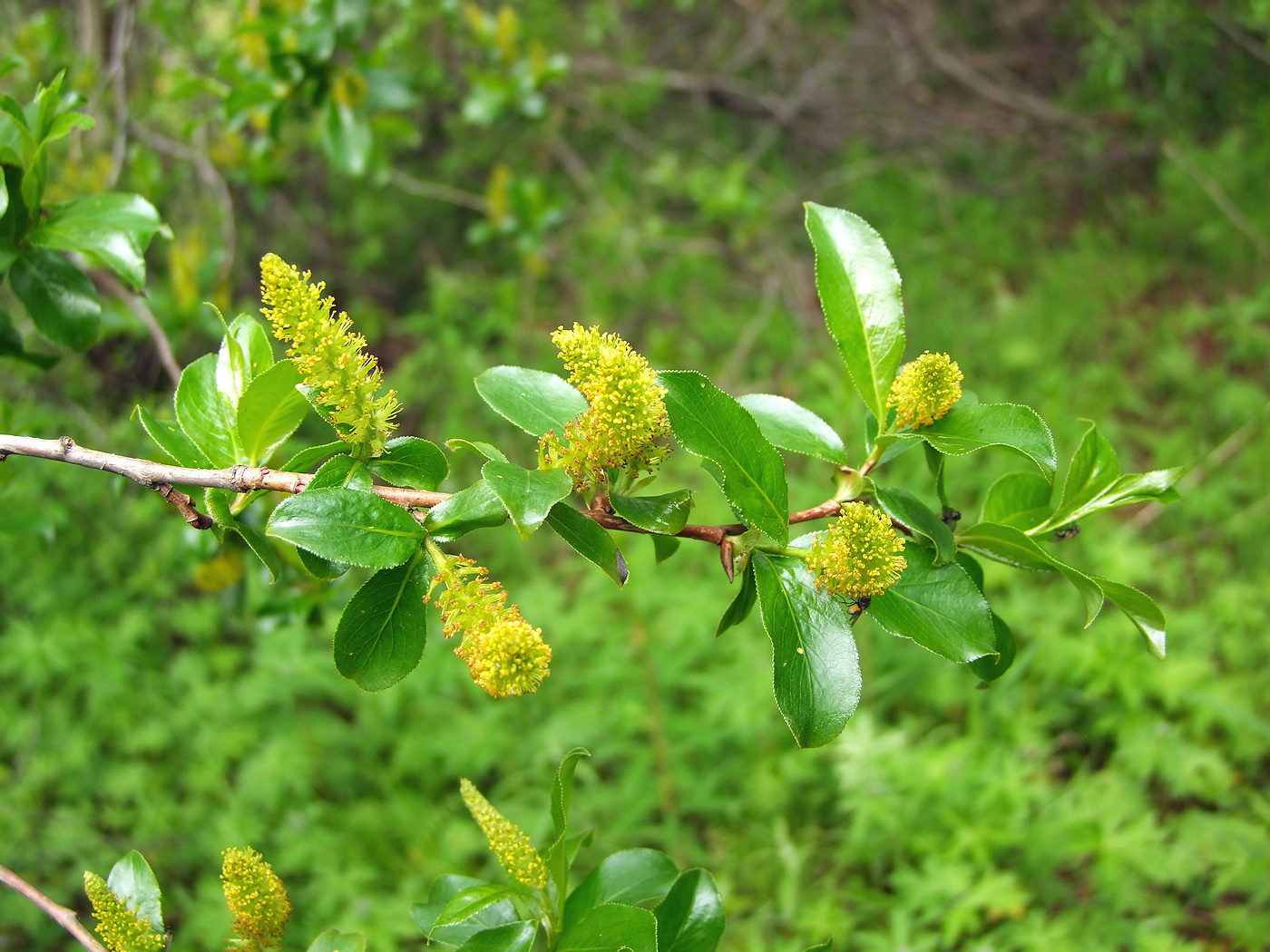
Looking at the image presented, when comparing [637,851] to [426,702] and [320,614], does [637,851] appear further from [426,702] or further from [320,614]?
[426,702]

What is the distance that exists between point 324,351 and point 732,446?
0.34 m

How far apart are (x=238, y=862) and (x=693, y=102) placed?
4139mm

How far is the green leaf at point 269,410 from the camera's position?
0.75m

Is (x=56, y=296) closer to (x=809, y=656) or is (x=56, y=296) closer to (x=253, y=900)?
(x=253, y=900)

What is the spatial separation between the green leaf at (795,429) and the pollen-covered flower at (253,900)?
63 centimetres

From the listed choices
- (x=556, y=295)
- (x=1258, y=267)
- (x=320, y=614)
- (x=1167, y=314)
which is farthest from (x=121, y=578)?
(x=1258, y=267)

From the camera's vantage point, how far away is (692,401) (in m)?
0.72

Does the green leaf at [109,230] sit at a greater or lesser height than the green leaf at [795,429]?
greater

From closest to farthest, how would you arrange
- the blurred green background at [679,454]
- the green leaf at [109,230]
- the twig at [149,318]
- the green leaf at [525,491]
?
the green leaf at [525,491]
the green leaf at [109,230]
the twig at [149,318]
the blurred green background at [679,454]

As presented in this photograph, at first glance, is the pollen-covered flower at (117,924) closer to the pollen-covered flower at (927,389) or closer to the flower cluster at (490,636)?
the flower cluster at (490,636)

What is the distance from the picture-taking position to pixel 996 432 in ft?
2.49

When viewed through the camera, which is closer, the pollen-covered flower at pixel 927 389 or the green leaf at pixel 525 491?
the green leaf at pixel 525 491

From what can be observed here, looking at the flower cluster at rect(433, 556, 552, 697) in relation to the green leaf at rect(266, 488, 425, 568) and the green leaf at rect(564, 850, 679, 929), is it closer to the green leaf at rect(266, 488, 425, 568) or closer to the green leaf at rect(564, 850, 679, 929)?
the green leaf at rect(266, 488, 425, 568)

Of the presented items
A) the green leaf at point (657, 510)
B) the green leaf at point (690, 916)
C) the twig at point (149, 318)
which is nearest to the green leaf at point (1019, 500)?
the green leaf at point (657, 510)
